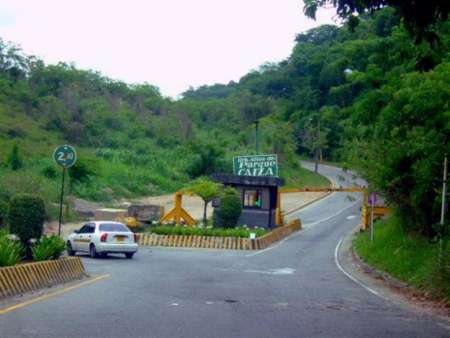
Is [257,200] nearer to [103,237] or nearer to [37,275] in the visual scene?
[103,237]

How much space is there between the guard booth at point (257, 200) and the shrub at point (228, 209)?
4.95 metres

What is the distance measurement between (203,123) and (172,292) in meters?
98.4

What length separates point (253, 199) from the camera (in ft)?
166

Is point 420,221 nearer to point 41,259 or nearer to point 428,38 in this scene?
point 41,259

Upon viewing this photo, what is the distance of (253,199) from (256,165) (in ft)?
8.12

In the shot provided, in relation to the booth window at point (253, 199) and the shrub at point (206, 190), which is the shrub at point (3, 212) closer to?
Answer: the shrub at point (206, 190)

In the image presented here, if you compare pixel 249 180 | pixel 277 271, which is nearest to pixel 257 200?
pixel 249 180

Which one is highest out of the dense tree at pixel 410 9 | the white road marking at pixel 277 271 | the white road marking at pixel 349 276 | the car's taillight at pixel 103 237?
the dense tree at pixel 410 9

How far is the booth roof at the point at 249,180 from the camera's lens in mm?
49156

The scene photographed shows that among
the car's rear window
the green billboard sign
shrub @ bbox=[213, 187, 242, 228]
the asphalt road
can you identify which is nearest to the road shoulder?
the asphalt road

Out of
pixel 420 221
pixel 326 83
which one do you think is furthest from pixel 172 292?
pixel 326 83

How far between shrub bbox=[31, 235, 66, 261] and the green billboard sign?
3144cm

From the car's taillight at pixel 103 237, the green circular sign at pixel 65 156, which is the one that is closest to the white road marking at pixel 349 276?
the car's taillight at pixel 103 237

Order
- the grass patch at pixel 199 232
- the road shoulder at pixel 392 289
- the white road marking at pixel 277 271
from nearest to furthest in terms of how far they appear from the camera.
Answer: the road shoulder at pixel 392 289, the white road marking at pixel 277 271, the grass patch at pixel 199 232
